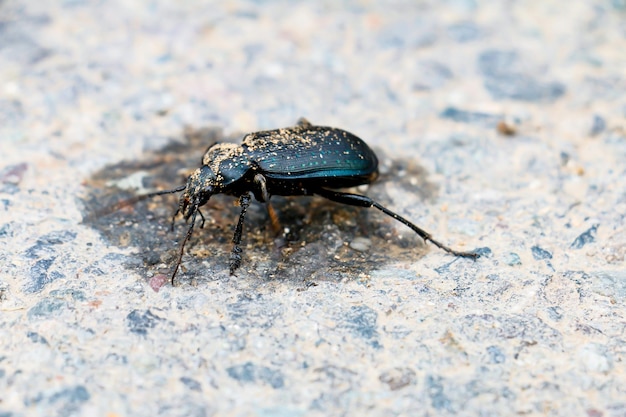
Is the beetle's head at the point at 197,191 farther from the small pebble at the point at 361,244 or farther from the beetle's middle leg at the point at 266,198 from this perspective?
the small pebble at the point at 361,244

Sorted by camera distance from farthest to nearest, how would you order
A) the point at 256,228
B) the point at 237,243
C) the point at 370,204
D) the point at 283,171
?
the point at 256,228, the point at 370,204, the point at 283,171, the point at 237,243

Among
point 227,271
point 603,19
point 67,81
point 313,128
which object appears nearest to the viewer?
point 227,271

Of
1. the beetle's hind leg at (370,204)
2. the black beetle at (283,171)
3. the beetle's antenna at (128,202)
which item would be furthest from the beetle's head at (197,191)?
the beetle's hind leg at (370,204)

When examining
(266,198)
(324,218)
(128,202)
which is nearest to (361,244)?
(324,218)

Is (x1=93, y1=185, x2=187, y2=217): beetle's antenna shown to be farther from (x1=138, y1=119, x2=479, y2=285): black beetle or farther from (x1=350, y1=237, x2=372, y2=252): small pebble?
(x1=350, y1=237, x2=372, y2=252): small pebble

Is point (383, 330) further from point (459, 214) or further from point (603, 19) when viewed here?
point (603, 19)

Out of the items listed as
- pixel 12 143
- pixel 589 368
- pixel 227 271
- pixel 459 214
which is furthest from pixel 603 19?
pixel 12 143

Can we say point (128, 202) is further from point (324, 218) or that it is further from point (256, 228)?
point (324, 218)
